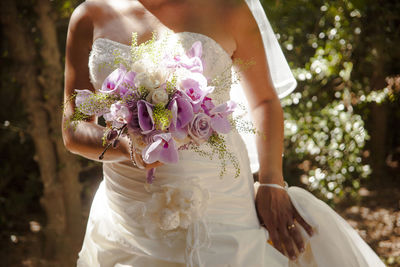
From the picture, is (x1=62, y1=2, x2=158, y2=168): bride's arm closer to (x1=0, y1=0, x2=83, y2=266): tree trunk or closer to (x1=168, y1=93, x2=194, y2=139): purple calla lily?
(x1=168, y1=93, x2=194, y2=139): purple calla lily

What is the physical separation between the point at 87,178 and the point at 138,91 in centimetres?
407

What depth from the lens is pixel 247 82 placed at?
6.64 feet

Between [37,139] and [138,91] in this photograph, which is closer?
[138,91]

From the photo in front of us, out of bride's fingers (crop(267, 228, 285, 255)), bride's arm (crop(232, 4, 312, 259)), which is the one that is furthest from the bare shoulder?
bride's fingers (crop(267, 228, 285, 255))

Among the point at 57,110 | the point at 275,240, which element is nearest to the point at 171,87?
the point at 275,240

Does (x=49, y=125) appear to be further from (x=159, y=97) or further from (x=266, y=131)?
(x=159, y=97)

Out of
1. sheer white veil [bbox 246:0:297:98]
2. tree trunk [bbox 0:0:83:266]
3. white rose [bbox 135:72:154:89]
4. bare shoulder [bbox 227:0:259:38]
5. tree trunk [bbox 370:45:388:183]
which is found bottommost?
tree trunk [bbox 370:45:388:183]

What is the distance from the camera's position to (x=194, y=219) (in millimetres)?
1753

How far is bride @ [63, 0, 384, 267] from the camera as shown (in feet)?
5.69

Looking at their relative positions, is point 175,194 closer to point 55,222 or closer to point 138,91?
point 138,91

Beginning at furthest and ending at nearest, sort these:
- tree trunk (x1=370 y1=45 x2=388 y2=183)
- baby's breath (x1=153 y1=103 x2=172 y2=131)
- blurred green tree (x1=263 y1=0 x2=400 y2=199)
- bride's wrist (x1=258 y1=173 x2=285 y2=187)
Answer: tree trunk (x1=370 y1=45 x2=388 y2=183) → blurred green tree (x1=263 y1=0 x2=400 y2=199) → bride's wrist (x1=258 y1=173 x2=285 y2=187) → baby's breath (x1=153 y1=103 x2=172 y2=131)

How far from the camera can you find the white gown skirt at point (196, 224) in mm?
1721

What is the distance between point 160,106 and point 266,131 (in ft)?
2.63

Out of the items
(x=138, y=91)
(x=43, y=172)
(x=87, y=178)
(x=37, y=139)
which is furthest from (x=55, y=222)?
(x=138, y=91)
